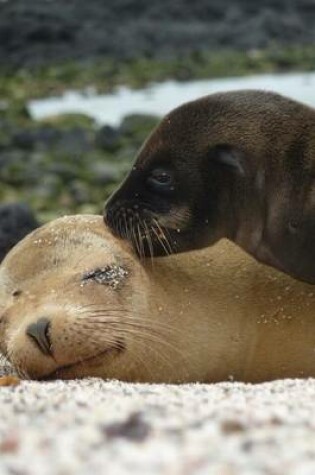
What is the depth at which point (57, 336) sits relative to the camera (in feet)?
14.2

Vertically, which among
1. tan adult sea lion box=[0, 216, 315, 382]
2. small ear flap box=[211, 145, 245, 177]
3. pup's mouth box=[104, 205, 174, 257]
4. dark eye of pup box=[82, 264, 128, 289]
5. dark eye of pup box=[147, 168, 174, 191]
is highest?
small ear flap box=[211, 145, 245, 177]

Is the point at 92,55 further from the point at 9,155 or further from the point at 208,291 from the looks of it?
the point at 208,291

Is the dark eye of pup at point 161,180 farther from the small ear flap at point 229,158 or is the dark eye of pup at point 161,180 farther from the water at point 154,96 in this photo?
the water at point 154,96

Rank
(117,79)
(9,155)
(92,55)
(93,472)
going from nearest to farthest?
(93,472) < (9,155) < (117,79) < (92,55)

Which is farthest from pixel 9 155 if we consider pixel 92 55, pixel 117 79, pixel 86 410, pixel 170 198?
pixel 92 55

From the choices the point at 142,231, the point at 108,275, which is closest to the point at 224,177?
the point at 142,231

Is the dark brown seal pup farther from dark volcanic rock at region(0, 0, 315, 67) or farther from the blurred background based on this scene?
dark volcanic rock at region(0, 0, 315, 67)

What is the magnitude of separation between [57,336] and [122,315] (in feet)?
1.24

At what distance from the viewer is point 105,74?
39719 millimetres

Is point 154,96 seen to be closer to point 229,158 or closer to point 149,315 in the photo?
point 229,158

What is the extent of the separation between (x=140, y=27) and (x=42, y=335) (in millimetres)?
46413

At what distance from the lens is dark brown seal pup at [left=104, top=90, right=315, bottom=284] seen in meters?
4.77

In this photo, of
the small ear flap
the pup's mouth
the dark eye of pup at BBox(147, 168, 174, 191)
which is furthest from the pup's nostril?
the small ear flap

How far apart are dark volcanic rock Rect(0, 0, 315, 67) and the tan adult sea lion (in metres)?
38.6
